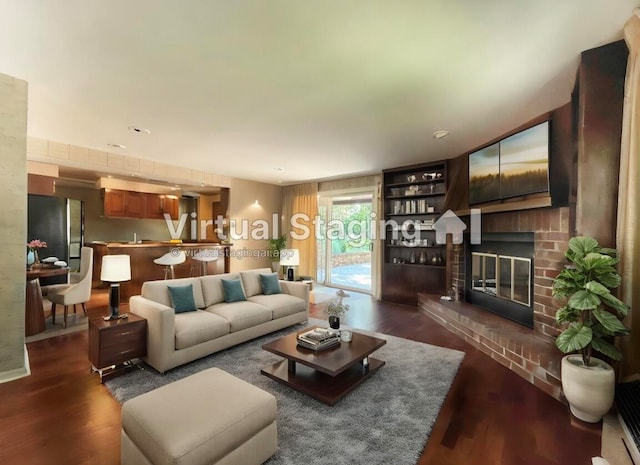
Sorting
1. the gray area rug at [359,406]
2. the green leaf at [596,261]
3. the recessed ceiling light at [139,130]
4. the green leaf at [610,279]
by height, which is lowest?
the gray area rug at [359,406]

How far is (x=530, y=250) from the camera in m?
3.43

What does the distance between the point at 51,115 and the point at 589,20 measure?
5.01 metres

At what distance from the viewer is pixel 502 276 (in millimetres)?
3932

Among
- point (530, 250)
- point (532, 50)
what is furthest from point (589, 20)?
point (530, 250)

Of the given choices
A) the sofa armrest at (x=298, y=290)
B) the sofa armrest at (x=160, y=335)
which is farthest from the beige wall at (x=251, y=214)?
the sofa armrest at (x=160, y=335)

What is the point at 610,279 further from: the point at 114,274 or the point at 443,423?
the point at 114,274

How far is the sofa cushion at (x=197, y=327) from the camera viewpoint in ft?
9.27

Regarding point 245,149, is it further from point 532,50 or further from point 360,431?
point 360,431

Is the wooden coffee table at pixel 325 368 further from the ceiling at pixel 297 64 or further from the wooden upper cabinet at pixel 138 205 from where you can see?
the wooden upper cabinet at pixel 138 205

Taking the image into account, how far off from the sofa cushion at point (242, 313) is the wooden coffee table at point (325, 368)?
0.73 metres

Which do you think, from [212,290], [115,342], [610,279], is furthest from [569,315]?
[115,342]

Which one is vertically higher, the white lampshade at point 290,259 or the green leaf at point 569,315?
the white lampshade at point 290,259

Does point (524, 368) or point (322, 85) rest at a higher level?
point (322, 85)

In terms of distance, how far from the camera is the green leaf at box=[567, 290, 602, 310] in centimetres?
197
